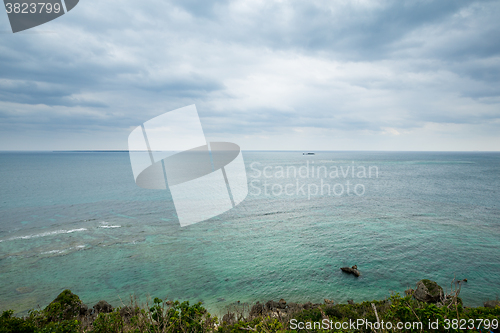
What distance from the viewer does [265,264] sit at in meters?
19.9

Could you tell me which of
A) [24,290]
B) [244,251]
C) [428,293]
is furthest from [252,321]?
[24,290]

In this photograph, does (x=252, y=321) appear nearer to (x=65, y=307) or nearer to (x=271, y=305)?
(x=271, y=305)

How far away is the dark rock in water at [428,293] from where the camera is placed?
39.0 feet

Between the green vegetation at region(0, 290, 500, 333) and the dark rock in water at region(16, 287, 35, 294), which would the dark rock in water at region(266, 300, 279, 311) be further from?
the dark rock in water at region(16, 287, 35, 294)

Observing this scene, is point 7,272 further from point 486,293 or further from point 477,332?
point 486,293

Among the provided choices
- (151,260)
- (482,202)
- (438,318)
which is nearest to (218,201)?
(151,260)

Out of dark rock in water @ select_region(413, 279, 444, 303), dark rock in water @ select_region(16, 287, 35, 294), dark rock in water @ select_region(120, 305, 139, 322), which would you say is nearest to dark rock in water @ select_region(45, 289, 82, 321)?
dark rock in water @ select_region(120, 305, 139, 322)

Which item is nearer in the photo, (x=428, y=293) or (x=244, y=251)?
(x=428, y=293)

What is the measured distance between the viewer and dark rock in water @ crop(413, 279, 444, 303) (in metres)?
11.9

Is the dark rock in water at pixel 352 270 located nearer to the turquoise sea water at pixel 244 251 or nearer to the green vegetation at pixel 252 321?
the turquoise sea water at pixel 244 251

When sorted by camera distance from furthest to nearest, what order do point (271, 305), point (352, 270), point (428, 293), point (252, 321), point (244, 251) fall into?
point (244, 251), point (352, 270), point (271, 305), point (428, 293), point (252, 321)

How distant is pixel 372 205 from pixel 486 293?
24830mm

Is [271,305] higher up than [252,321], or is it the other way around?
[252,321]

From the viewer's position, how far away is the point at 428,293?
12.0 meters
